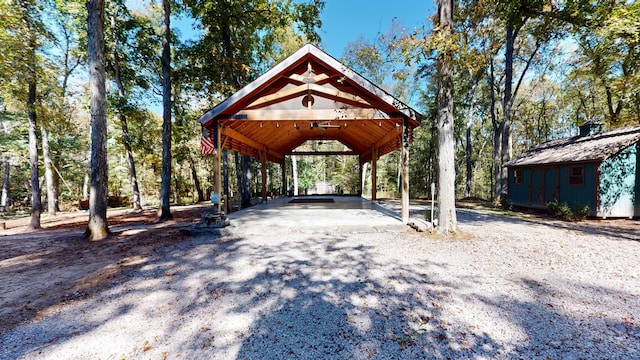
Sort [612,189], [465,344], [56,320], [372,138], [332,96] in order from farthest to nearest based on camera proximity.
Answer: [372,138] < [612,189] < [332,96] < [56,320] < [465,344]

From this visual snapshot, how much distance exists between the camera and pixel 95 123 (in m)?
6.18

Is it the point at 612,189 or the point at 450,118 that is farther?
the point at 612,189

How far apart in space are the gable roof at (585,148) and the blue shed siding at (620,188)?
1.67 feet

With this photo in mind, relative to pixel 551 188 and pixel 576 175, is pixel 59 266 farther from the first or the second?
pixel 551 188

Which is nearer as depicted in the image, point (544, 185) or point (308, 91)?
point (308, 91)

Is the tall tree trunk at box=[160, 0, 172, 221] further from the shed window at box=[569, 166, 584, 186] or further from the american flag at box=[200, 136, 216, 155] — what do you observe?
the shed window at box=[569, 166, 584, 186]

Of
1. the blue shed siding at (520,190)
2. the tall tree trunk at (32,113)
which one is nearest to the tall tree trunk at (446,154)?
the blue shed siding at (520,190)

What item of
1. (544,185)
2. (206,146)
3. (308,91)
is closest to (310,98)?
(308,91)

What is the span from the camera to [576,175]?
1029 centimetres

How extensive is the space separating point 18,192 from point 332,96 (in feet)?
104

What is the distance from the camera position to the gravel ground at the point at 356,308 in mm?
2166

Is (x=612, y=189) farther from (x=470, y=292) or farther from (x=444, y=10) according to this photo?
(x=470, y=292)

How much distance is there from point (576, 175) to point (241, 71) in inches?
611

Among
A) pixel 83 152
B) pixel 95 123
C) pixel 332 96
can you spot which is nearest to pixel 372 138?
pixel 332 96
